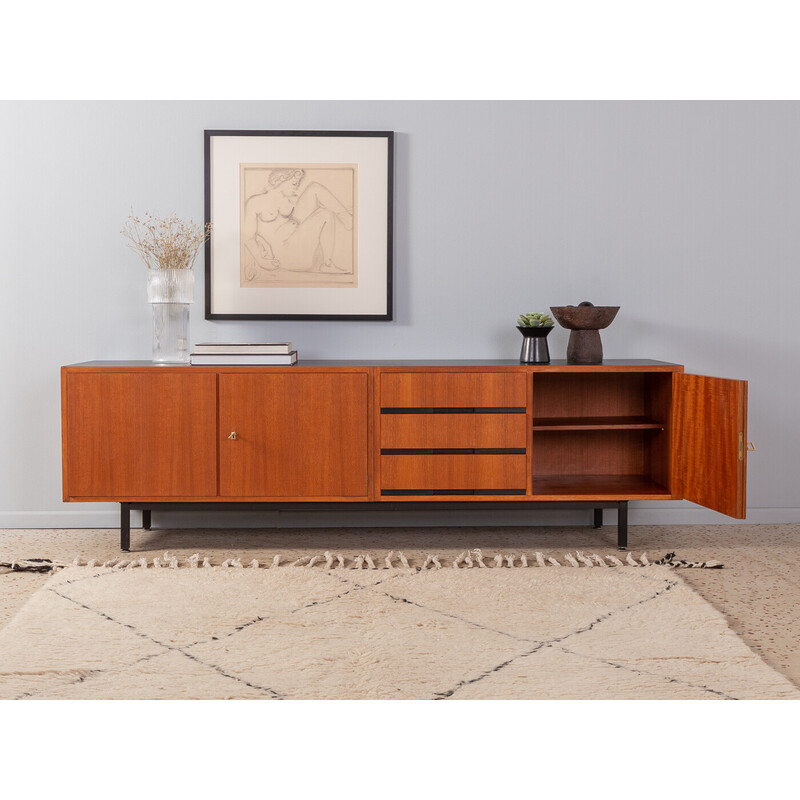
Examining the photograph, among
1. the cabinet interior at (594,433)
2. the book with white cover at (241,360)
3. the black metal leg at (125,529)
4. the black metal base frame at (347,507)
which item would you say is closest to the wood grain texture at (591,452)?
the cabinet interior at (594,433)

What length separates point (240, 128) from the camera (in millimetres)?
3920

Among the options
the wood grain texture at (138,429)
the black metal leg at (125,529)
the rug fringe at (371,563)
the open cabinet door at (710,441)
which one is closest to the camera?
the open cabinet door at (710,441)

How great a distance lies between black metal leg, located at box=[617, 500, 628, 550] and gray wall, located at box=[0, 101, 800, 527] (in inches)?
30.2

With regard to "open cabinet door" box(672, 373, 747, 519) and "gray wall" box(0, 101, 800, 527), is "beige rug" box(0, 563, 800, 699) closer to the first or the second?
"open cabinet door" box(672, 373, 747, 519)

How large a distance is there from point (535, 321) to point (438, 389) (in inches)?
21.7

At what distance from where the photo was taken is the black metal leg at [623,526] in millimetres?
3645

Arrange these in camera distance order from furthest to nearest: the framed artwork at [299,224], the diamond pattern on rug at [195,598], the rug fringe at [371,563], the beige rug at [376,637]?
the framed artwork at [299,224]
the rug fringe at [371,563]
the diamond pattern on rug at [195,598]
the beige rug at [376,637]

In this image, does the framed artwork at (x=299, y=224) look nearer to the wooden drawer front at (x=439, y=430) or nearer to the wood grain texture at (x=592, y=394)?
the wooden drawer front at (x=439, y=430)

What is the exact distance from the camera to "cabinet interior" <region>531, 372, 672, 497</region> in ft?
12.9

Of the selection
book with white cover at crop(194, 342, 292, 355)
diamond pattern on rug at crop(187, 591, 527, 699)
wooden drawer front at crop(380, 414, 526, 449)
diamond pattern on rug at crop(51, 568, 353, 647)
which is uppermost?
book with white cover at crop(194, 342, 292, 355)

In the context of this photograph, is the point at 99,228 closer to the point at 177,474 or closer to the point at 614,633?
the point at 177,474

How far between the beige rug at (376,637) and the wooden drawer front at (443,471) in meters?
0.36

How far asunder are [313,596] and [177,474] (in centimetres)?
87

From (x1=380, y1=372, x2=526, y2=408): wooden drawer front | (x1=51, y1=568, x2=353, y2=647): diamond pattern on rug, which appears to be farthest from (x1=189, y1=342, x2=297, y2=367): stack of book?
(x1=51, y1=568, x2=353, y2=647): diamond pattern on rug
